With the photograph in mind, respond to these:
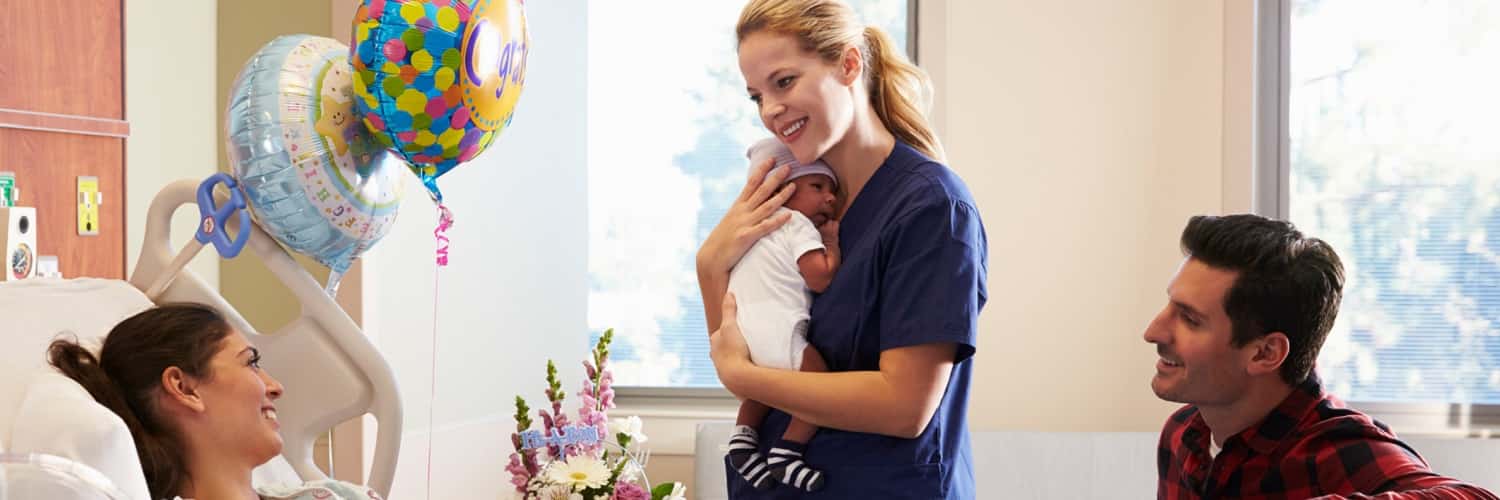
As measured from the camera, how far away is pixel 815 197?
1.62m

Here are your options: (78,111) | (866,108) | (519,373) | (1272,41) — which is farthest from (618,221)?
(866,108)

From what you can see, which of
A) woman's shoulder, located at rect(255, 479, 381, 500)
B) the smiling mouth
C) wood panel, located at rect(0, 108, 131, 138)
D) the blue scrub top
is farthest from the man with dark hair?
wood panel, located at rect(0, 108, 131, 138)

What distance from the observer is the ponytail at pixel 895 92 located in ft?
5.21

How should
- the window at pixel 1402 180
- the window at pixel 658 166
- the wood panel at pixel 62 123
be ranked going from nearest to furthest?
the wood panel at pixel 62 123 → the window at pixel 1402 180 → the window at pixel 658 166

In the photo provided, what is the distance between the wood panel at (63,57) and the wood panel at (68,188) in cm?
8

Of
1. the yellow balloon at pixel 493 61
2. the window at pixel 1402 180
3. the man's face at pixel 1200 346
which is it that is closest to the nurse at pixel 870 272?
the man's face at pixel 1200 346

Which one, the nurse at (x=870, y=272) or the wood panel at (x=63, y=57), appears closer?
the nurse at (x=870, y=272)

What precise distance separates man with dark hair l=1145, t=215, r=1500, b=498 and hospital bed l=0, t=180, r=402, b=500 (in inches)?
47.0

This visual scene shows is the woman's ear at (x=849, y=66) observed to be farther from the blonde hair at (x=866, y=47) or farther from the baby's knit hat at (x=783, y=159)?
the baby's knit hat at (x=783, y=159)

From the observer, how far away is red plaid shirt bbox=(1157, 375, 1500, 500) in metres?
1.41

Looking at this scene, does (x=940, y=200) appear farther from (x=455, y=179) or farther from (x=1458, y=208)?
(x=1458, y=208)

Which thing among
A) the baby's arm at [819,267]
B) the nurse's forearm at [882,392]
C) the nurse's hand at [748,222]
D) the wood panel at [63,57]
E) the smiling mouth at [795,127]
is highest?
the wood panel at [63,57]

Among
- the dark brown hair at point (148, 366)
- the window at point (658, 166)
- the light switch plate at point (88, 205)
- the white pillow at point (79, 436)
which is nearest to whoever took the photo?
the white pillow at point (79, 436)

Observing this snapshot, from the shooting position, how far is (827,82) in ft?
4.91
